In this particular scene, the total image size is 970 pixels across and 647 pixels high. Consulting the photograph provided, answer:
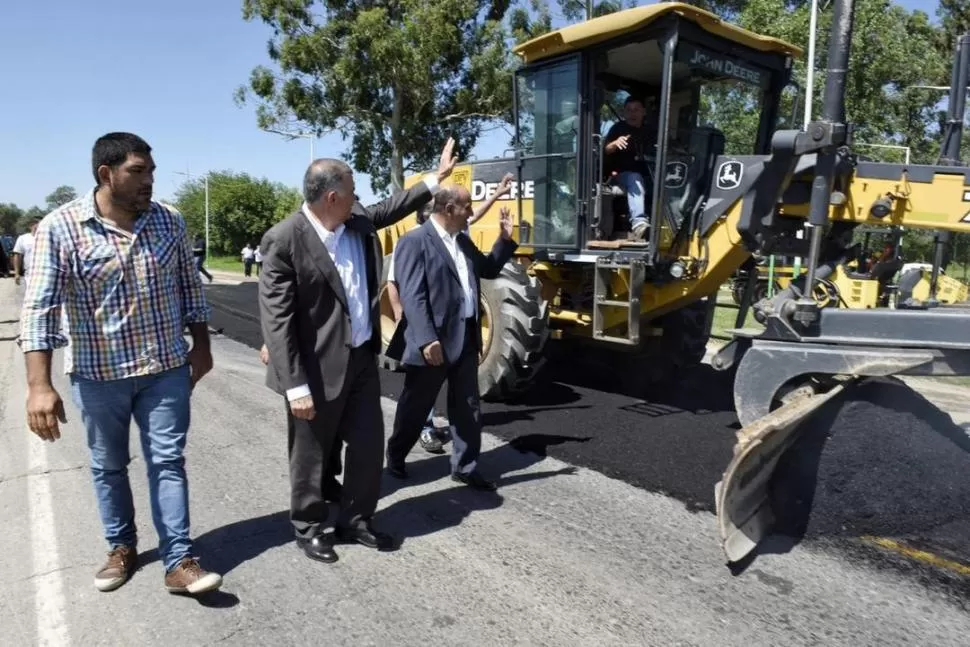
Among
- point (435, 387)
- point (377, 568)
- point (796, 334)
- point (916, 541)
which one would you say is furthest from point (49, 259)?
point (916, 541)

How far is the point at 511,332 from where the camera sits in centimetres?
621

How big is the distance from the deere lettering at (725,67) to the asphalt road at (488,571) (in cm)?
286

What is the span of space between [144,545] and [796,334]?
136 inches

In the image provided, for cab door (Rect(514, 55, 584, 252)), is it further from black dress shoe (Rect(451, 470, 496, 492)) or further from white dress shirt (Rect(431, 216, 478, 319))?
black dress shoe (Rect(451, 470, 496, 492))

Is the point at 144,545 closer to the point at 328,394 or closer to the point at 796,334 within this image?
the point at 328,394

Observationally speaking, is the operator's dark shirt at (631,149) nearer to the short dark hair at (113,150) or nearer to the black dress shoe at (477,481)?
the black dress shoe at (477,481)

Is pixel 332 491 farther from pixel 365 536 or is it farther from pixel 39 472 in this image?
pixel 39 472

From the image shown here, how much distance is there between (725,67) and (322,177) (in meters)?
3.94

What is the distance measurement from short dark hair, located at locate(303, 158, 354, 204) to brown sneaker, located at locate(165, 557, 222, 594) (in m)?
1.66

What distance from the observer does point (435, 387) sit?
455 cm

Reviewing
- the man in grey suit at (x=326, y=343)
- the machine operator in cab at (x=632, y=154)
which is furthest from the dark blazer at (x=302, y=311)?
the machine operator in cab at (x=632, y=154)

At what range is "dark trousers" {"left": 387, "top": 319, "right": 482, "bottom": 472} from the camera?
450 cm

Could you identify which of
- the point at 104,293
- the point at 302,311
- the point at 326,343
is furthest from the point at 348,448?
the point at 104,293

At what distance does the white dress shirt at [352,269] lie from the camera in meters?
3.49
